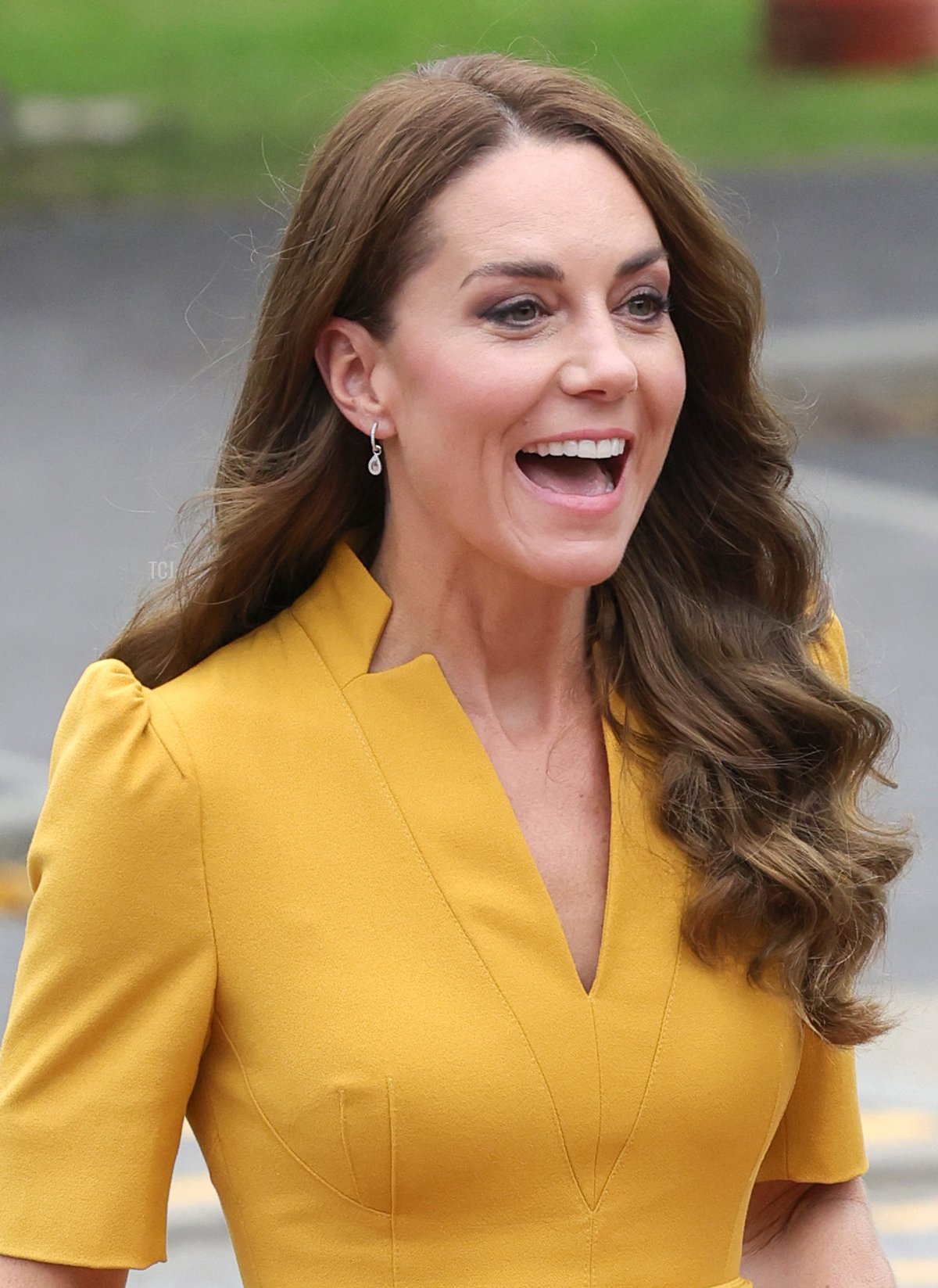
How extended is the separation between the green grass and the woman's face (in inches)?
500

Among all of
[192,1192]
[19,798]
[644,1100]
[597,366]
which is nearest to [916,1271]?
[192,1192]

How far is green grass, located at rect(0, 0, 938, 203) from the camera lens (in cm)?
1475

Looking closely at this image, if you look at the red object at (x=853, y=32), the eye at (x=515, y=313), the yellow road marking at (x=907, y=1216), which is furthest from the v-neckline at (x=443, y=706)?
the red object at (x=853, y=32)

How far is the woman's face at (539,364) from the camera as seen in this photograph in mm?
2178

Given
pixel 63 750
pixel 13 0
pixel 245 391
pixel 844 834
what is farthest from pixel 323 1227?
pixel 13 0

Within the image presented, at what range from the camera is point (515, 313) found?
7.18 ft

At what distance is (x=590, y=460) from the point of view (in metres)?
2.27

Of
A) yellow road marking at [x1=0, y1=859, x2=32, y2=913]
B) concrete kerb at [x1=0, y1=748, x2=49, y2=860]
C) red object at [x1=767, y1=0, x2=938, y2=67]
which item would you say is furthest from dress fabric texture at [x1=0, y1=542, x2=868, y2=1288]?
red object at [x1=767, y1=0, x2=938, y2=67]

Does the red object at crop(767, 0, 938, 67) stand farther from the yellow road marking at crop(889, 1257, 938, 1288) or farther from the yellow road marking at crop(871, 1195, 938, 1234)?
the yellow road marking at crop(889, 1257, 938, 1288)

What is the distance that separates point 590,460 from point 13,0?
13.8 meters

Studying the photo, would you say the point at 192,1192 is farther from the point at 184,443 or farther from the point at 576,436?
the point at 184,443

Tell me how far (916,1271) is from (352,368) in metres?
3.36

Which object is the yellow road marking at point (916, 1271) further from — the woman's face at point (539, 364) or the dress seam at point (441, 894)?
the woman's face at point (539, 364)

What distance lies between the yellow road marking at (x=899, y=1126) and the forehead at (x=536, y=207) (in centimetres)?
356
